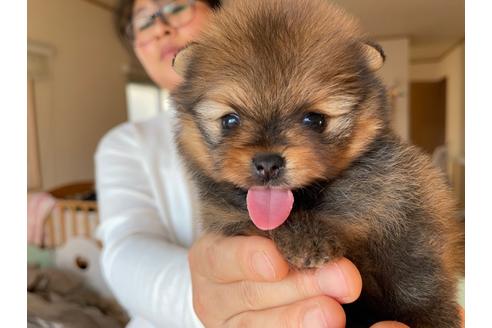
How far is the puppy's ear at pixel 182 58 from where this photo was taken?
75 cm

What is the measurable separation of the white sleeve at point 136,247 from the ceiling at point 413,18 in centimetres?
69

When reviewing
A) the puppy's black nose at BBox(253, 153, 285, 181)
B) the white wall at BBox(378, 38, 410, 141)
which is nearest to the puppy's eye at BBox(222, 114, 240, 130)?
the puppy's black nose at BBox(253, 153, 285, 181)

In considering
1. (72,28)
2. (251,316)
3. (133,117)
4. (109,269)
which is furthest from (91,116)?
(251,316)

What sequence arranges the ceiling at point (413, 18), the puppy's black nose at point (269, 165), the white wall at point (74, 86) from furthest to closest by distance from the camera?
1. the white wall at point (74, 86)
2. the ceiling at point (413, 18)
3. the puppy's black nose at point (269, 165)

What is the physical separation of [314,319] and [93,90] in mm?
4193

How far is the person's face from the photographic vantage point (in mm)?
1380

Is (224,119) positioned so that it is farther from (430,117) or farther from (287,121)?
(430,117)

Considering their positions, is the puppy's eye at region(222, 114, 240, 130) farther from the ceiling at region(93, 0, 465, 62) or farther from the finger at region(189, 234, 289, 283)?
the ceiling at region(93, 0, 465, 62)

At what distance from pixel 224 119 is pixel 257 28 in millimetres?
141

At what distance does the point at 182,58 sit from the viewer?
764 mm

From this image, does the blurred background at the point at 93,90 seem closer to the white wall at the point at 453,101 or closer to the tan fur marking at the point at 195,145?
the white wall at the point at 453,101

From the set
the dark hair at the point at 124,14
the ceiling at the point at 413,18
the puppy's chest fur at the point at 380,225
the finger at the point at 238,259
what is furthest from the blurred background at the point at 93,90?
the finger at the point at 238,259

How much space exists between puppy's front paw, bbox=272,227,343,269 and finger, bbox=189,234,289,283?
0.02 m

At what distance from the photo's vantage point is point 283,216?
589 mm
